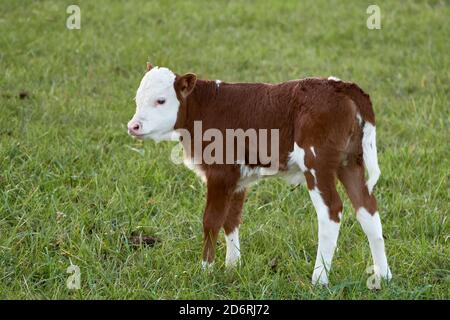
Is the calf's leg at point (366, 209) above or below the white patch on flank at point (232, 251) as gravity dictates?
above

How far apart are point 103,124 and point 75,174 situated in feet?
3.96

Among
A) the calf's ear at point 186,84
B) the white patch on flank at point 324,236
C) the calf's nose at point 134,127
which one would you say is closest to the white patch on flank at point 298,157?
the white patch on flank at point 324,236

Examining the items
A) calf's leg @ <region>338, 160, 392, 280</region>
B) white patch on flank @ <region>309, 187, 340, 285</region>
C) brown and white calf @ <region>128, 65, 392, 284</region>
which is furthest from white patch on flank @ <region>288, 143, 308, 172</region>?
calf's leg @ <region>338, 160, 392, 280</region>

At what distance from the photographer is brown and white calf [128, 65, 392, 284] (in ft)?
14.2

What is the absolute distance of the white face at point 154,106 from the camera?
4.42m

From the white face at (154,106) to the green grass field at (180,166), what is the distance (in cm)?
90

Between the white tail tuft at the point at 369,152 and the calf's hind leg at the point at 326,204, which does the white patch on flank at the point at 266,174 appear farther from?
the white tail tuft at the point at 369,152

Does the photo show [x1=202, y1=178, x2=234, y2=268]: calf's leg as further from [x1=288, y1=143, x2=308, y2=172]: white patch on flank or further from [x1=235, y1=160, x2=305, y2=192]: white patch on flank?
[x1=288, y1=143, x2=308, y2=172]: white patch on flank

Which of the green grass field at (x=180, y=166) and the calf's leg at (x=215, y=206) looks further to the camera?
the green grass field at (x=180, y=166)

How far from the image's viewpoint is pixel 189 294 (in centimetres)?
431

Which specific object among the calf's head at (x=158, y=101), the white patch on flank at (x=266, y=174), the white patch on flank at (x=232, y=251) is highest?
the calf's head at (x=158, y=101)

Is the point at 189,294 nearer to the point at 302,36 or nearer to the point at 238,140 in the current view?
the point at 238,140
